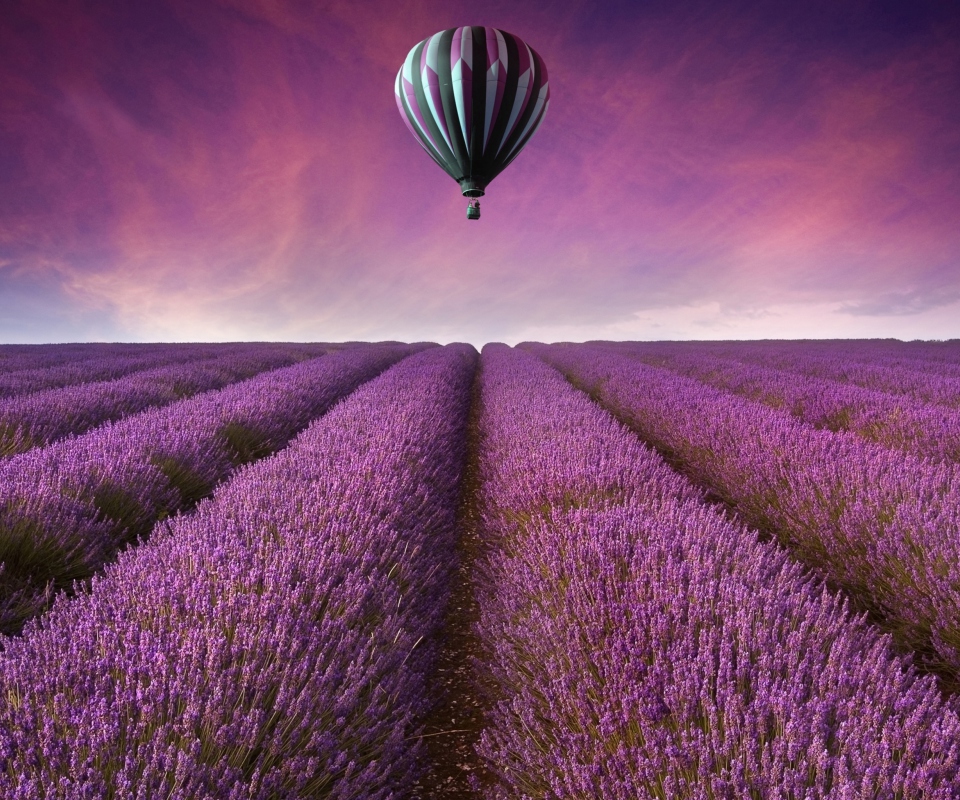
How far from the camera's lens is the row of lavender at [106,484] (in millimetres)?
2369

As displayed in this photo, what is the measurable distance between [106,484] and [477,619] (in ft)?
7.05

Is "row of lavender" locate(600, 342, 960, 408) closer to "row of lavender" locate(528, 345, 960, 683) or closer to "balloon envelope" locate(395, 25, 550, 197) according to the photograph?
"row of lavender" locate(528, 345, 960, 683)

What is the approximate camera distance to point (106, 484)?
2949 millimetres

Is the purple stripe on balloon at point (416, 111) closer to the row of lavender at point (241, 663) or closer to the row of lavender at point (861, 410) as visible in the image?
the row of lavender at point (861, 410)

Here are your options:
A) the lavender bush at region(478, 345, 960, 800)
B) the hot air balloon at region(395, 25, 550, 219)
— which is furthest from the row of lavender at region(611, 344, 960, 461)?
the hot air balloon at region(395, 25, 550, 219)

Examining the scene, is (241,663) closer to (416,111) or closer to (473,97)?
(473,97)

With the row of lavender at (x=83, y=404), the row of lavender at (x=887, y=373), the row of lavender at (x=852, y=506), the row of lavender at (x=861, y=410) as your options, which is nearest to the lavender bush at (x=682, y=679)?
the row of lavender at (x=852, y=506)

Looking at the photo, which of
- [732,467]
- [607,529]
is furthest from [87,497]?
[732,467]

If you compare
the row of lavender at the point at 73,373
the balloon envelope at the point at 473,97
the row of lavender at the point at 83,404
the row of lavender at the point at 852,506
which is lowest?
the row of lavender at the point at 852,506

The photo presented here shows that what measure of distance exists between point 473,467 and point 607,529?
315 cm

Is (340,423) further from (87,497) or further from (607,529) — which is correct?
(607,529)

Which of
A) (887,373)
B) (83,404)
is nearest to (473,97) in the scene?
(83,404)

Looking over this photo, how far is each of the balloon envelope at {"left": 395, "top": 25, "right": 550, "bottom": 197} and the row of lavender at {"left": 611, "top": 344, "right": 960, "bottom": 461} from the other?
4.66 metres

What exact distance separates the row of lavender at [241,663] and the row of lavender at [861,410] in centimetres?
383
